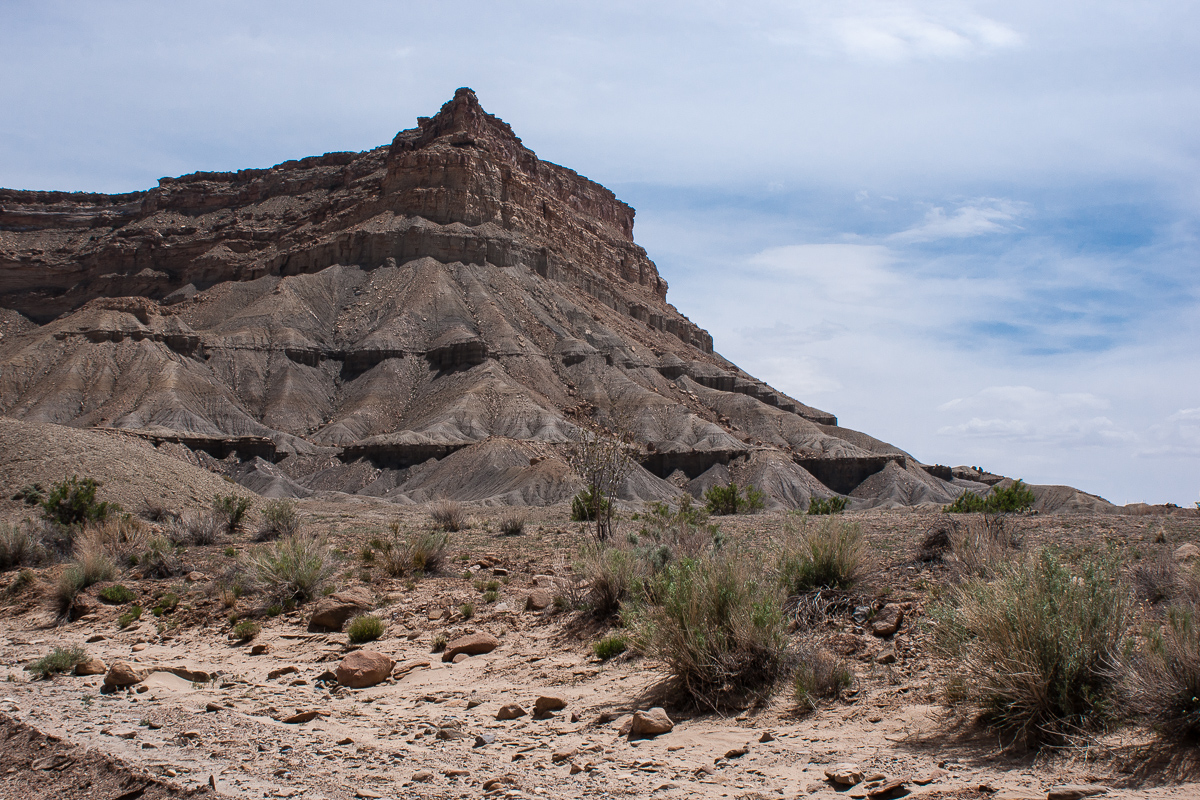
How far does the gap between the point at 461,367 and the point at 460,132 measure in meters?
47.2

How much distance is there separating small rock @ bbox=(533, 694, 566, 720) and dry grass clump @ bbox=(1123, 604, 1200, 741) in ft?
14.2

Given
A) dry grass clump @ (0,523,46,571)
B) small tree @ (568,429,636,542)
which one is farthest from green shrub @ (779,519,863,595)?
dry grass clump @ (0,523,46,571)

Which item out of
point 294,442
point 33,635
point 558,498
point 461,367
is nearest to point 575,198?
point 461,367

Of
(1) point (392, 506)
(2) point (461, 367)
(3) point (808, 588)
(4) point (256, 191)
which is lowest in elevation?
(1) point (392, 506)

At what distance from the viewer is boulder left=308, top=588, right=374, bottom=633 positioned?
428 inches

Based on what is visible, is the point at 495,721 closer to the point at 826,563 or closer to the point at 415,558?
the point at 826,563

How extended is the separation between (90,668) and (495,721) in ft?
18.1

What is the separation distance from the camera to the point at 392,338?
8188cm

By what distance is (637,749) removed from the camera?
19.8 feet

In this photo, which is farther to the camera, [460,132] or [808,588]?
[460,132]

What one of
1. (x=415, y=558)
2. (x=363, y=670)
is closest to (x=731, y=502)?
(x=415, y=558)

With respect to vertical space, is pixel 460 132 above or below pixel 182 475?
above

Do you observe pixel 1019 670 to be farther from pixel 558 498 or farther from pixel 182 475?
pixel 558 498

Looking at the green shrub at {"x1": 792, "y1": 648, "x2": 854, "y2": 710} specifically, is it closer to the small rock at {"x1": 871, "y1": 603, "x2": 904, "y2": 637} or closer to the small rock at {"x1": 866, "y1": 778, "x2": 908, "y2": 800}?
the small rock at {"x1": 871, "y1": 603, "x2": 904, "y2": 637}
